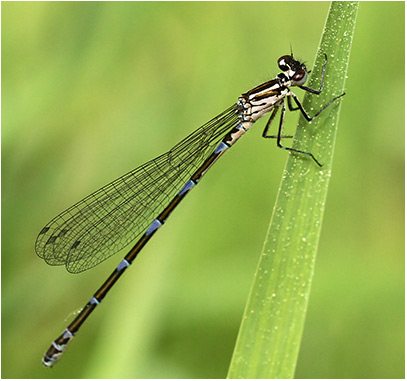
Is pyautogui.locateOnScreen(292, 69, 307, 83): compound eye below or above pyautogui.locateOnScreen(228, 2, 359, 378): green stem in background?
above

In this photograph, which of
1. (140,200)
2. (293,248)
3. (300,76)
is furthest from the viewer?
(140,200)

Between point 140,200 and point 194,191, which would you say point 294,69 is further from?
point 140,200

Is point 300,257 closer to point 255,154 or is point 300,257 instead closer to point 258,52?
point 255,154

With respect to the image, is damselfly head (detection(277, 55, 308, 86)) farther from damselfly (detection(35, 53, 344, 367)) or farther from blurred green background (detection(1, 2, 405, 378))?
blurred green background (detection(1, 2, 405, 378))

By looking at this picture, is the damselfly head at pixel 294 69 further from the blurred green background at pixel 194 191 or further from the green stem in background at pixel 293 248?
the green stem in background at pixel 293 248

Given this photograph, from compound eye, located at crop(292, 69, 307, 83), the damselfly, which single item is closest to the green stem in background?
compound eye, located at crop(292, 69, 307, 83)

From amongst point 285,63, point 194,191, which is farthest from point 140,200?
point 285,63

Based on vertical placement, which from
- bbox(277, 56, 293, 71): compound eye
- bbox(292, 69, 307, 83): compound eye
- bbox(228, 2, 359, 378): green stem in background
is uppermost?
bbox(277, 56, 293, 71): compound eye
